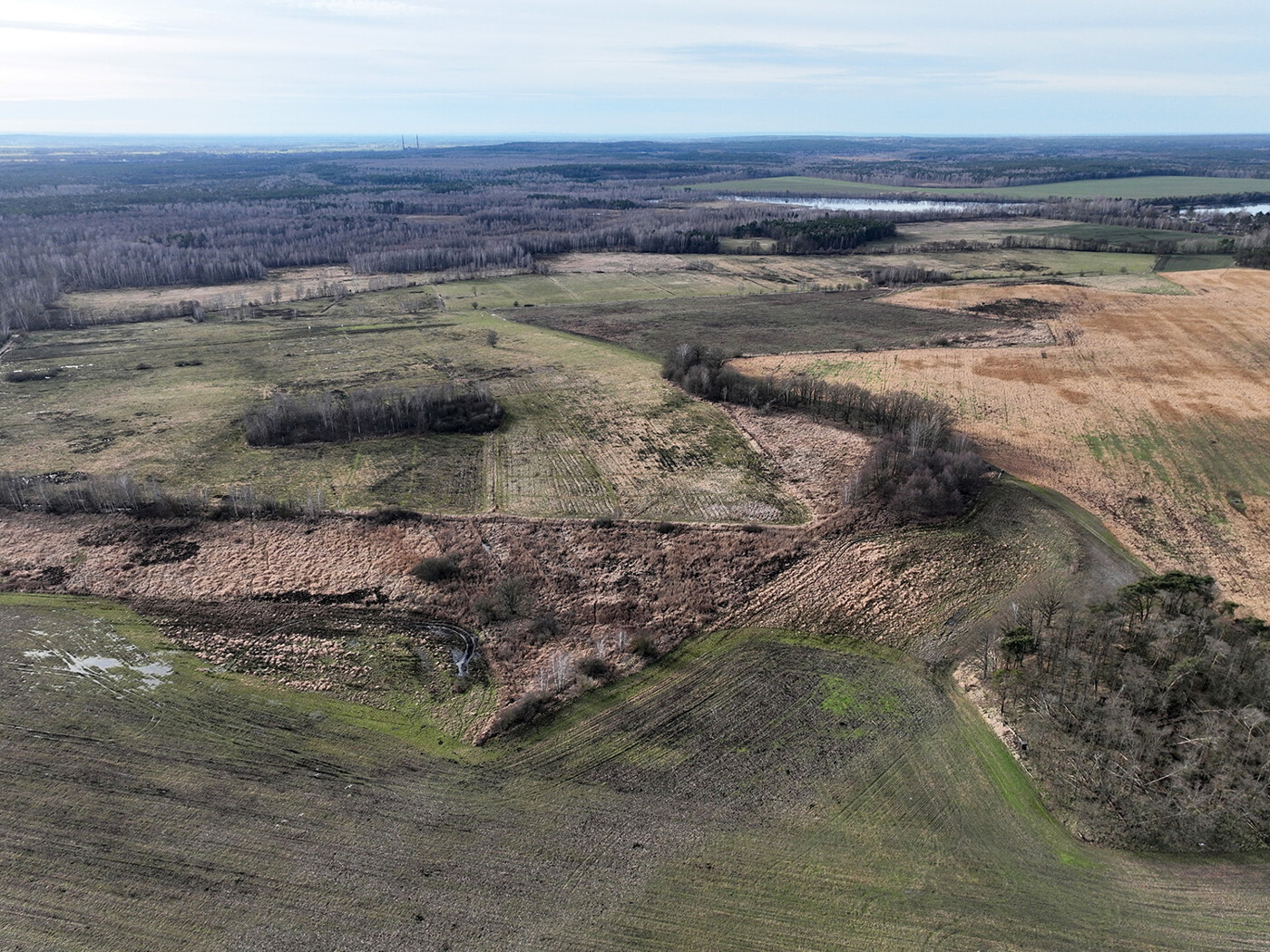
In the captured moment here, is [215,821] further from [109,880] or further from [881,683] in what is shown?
[881,683]

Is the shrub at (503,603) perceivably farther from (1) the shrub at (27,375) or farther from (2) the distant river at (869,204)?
(2) the distant river at (869,204)

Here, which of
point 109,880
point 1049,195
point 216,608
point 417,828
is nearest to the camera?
point 109,880

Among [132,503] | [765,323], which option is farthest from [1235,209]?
[132,503]

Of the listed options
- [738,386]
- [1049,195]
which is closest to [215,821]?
[738,386]

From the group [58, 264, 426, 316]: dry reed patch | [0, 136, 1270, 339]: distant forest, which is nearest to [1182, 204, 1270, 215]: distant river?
[0, 136, 1270, 339]: distant forest

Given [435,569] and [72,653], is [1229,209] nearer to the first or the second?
[435,569]

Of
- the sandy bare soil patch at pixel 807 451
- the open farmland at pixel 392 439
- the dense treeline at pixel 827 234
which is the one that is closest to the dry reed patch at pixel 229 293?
the open farmland at pixel 392 439

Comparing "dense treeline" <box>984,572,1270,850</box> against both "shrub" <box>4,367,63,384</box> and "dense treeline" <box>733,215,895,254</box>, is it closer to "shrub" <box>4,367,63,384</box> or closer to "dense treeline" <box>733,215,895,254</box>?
"shrub" <box>4,367,63,384</box>
